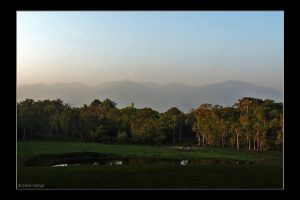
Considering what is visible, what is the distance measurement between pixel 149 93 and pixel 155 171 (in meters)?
0.66

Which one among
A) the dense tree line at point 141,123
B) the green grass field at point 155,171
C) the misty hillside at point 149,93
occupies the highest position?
the misty hillside at point 149,93

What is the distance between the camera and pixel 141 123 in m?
3.27

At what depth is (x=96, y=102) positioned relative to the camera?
10.9 feet

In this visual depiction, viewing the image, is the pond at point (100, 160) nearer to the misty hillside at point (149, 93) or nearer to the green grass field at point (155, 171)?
the green grass field at point (155, 171)

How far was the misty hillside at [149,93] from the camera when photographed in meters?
→ 3.24

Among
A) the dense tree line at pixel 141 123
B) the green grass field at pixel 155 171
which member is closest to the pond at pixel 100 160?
the green grass field at pixel 155 171

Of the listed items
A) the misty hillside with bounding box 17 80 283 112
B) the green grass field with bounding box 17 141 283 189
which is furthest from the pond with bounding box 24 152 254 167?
the misty hillside with bounding box 17 80 283 112

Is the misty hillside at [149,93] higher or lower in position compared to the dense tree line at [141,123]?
higher

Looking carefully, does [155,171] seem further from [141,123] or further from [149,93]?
[149,93]

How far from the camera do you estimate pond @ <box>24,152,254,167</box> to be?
3.28 meters

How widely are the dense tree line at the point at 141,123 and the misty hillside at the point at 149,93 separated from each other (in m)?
0.05

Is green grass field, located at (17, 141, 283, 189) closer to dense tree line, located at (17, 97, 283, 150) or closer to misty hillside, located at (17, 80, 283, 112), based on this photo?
dense tree line, located at (17, 97, 283, 150)

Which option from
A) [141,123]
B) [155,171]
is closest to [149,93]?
[141,123]
